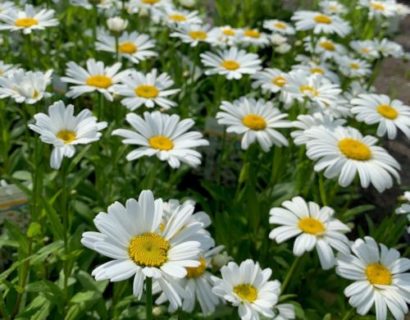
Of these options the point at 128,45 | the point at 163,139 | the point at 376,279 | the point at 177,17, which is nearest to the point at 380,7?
the point at 177,17

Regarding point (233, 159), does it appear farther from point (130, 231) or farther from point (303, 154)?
point (130, 231)

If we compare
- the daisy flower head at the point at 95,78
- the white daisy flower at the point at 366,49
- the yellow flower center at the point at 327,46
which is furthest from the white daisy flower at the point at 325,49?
the daisy flower head at the point at 95,78

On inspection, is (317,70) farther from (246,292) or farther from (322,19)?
(246,292)

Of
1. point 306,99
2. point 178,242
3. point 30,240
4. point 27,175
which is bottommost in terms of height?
point 27,175

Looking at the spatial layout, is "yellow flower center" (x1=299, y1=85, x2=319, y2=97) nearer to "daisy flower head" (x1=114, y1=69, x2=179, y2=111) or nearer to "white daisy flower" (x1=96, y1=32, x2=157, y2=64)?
"daisy flower head" (x1=114, y1=69, x2=179, y2=111)

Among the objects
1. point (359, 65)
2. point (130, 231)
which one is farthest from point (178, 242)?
point (359, 65)

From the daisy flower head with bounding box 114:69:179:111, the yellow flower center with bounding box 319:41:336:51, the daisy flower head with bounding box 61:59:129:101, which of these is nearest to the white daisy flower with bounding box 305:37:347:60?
the yellow flower center with bounding box 319:41:336:51

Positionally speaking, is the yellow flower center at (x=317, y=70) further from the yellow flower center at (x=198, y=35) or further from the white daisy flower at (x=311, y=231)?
the white daisy flower at (x=311, y=231)
